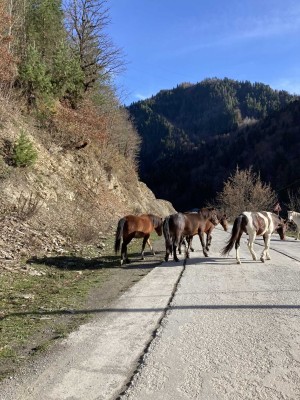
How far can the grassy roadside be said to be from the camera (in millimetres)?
5250

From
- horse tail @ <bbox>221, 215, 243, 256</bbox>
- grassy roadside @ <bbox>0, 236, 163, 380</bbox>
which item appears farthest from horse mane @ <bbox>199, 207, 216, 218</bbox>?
grassy roadside @ <bbox>0, 236, 163, 380</bbox>

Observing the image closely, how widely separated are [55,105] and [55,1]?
8852 mm

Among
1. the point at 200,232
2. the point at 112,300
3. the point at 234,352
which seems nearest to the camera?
the point at 234,352

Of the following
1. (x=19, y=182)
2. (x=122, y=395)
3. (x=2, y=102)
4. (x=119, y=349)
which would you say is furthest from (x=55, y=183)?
(x=122, y=395)

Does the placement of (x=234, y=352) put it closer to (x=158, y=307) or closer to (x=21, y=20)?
(x=158, y=307)

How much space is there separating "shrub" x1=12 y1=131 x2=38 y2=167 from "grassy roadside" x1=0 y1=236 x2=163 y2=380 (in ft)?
19.1

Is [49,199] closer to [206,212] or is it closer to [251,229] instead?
[206,212]

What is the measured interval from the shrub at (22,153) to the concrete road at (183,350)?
33.1ft

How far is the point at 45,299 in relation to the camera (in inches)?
302

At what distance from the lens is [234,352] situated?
15.3 feet

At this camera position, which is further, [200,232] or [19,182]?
[19,182]

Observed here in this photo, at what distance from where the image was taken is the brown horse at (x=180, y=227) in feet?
40.6

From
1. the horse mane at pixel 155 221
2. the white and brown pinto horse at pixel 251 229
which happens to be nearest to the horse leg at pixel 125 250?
the horse mane at pixel 155 221

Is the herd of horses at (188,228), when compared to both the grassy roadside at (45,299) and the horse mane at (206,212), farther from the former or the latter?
the grassy roadside at (45,299)
